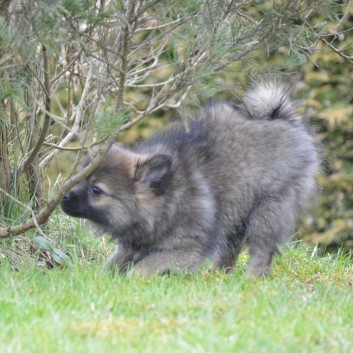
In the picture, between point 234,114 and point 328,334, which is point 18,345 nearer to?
point 328,334

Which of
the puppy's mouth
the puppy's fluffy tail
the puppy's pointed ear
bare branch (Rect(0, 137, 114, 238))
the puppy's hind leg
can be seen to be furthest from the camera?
the puppy's fluffy tail

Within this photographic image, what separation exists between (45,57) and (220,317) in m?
2.18

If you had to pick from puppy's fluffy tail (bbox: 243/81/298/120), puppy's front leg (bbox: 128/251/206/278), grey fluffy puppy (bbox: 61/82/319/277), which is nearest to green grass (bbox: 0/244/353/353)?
puppy's front leg (bbox: 128/251/206/278)

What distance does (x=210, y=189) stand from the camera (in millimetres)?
6332

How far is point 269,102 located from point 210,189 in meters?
0.90

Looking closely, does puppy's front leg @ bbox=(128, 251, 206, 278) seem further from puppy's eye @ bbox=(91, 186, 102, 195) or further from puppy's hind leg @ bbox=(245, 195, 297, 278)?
puppy's eye @ bbox=(91, 186, 102, 195)

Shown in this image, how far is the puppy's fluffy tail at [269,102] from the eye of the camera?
6.68m

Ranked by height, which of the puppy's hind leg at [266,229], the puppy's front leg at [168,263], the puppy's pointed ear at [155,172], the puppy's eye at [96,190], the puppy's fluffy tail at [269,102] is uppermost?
the puppy's fluffy tail at [269,102]

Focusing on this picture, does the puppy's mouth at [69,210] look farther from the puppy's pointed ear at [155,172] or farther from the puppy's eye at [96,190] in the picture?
the puppy's pointed ear at [155,172]

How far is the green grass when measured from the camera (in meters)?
3.95

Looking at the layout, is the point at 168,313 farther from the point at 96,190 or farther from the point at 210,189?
the point at 210,189

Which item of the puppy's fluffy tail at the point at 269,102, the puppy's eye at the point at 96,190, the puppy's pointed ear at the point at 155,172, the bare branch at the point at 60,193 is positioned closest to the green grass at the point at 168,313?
the bare branch at the point at 60,193

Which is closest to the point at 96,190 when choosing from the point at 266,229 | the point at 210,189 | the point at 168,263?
the point at 168,263

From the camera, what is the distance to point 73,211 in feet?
19.5
